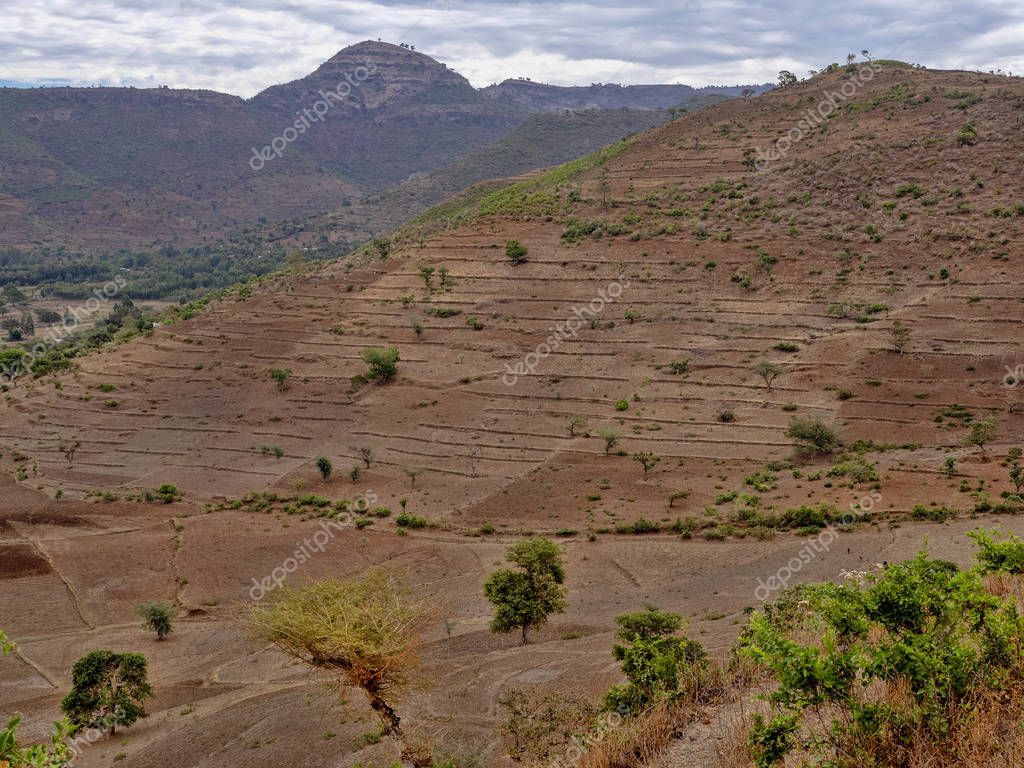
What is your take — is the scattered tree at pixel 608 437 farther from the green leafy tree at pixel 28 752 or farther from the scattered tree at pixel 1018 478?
the green leafy tree at pixel 28 752

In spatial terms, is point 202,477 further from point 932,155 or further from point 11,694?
point 932,155

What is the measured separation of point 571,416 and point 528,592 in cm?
2146

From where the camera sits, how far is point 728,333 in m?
48.9

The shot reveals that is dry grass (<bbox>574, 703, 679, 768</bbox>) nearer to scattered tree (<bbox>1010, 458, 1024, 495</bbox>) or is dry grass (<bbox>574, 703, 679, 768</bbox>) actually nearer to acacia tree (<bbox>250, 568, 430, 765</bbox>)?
acacia tree (<bbox>250, 568, 430, 765</bbox>)

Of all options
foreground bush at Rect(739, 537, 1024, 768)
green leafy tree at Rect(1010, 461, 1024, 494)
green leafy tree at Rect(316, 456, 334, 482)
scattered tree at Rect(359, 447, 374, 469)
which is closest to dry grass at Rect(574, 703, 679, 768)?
foreground bush at Rect(739, 537, 1024, 768)

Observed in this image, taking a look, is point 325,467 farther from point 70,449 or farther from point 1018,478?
point 1018,478

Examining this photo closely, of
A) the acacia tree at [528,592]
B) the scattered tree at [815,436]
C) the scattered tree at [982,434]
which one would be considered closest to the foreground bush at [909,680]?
the acacia tree at [528,592]

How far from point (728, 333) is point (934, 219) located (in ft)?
59.4

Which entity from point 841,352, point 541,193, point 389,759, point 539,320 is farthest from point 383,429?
point 541,193

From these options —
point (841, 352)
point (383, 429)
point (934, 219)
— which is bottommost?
point (383, 429)

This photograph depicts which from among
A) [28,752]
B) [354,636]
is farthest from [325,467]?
[28,752]

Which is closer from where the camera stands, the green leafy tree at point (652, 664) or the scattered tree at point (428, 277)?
the green leafy tree at point (652, 664)

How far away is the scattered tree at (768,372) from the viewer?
42969 mm

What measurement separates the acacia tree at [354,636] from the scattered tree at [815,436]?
87.0ft
